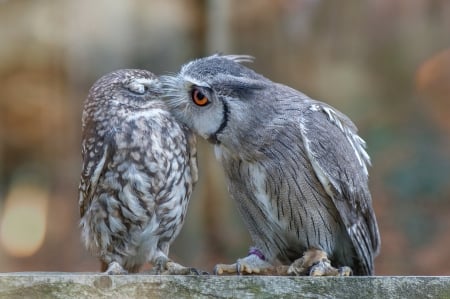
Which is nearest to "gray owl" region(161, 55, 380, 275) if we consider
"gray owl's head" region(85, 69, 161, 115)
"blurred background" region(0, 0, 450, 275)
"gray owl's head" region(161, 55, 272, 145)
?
"gray owl's head" region(161, 55, 272, 145)

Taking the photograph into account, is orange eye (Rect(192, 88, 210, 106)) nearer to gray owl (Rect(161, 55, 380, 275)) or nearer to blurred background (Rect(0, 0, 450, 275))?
gray owl (Rect(161, 55, 380, 275))

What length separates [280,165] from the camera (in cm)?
356

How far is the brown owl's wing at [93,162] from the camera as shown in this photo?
154 inches

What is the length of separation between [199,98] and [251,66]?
205 inches

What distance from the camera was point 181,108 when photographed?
369cm

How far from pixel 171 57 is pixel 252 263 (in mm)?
5284

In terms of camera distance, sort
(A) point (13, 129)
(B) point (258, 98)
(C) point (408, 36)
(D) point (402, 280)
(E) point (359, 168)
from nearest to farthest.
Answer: (D) point (402, 280), (B) point (258, 98), (E) point (359, 168), (C) point (408, 36), (A) point (13, 129)

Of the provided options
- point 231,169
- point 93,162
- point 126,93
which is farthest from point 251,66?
point 231,169

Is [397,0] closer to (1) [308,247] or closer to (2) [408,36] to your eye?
(2) [408,36]

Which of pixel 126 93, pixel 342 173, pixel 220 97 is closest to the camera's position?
pixel 220 97

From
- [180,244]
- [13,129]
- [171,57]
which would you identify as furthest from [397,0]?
[13,129]

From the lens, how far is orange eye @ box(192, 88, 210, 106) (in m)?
3.54

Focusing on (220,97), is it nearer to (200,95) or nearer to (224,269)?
(200,95)

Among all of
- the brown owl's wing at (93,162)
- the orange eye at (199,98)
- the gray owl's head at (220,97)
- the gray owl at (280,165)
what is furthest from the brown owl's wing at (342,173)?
the brown owl's wing at (93,162)
